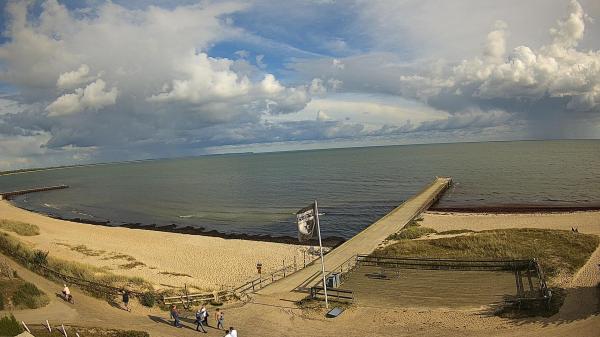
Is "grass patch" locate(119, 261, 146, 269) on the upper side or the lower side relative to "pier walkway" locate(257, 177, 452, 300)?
lower

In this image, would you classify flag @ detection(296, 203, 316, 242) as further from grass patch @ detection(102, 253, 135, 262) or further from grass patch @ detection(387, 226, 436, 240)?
grass patch @ detection(102, 253, 135, 262)

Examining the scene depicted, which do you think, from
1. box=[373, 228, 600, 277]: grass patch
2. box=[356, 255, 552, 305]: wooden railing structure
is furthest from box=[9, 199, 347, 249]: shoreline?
box=[356, 255, 552, 305]: wooden railing structure

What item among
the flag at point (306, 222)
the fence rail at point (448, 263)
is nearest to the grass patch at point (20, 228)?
the fence rail at point (448, 263)

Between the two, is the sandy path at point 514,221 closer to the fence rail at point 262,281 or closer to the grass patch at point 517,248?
the grass patch at point 517,248

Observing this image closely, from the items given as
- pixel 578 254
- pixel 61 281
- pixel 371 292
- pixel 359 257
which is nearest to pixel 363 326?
pixel 371 292

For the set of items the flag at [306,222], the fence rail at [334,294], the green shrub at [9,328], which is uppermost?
the flag at [306,222]
